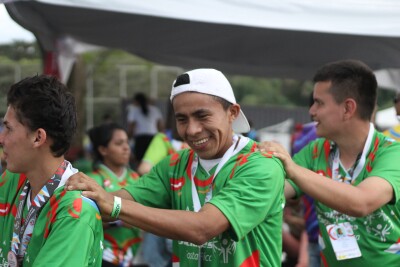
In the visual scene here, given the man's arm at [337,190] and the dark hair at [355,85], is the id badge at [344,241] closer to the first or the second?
the man's arm at [337,190]

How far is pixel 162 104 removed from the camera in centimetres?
1705

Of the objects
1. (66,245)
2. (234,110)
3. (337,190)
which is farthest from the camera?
(337,190)

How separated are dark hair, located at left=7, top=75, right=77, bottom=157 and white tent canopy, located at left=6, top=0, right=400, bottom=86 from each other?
5.58ft

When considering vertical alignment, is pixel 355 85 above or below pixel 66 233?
above

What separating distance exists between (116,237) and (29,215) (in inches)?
124

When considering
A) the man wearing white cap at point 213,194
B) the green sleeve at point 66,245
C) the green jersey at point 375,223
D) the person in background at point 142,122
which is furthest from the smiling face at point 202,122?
the person in background at point 142,122

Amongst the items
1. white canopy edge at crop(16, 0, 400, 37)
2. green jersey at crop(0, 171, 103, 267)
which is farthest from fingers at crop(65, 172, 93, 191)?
white canopy edge at crop(16, 0, 400, 37)

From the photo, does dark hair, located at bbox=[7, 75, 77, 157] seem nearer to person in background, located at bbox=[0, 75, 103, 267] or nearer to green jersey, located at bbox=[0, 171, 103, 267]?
person in background, located at bbox=[0, 75, 103, 267]

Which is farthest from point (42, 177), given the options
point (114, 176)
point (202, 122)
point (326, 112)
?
point (114, 176)

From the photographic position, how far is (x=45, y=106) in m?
2.64

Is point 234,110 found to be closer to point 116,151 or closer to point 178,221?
point 178,221

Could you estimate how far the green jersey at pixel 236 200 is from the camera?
Answer: 2.86 m

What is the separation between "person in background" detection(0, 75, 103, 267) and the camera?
249 cm

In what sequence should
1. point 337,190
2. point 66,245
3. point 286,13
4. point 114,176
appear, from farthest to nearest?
point 114,176 → point 286,13 → point 337,190 → point 66,245
